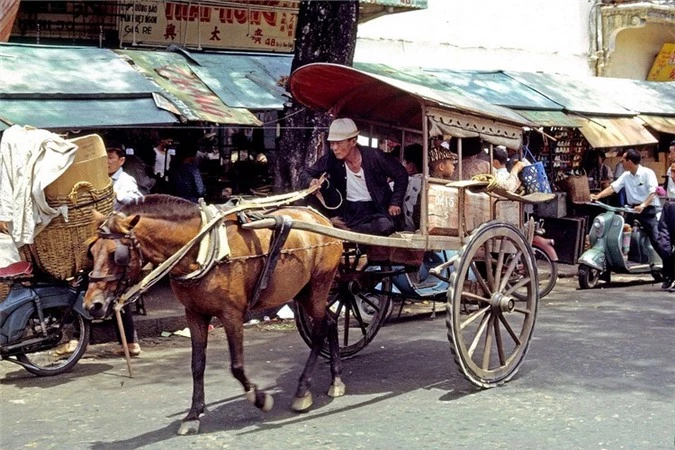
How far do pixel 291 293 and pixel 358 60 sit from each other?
8669 millimetres

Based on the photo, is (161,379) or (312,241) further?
(161,379)

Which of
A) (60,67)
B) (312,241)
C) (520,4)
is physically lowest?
(312,241)

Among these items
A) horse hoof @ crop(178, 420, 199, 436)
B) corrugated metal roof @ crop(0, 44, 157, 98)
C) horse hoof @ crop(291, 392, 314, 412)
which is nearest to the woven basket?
horse hoof @ crop(178, 420, 199, 436)

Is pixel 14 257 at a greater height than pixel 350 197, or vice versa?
pixel 350 197

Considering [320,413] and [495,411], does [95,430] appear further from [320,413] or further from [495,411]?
[495,411]

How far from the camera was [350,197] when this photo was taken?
24.9 ft

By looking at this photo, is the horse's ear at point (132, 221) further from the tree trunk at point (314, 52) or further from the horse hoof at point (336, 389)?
the tree trunk at point (314, 52)

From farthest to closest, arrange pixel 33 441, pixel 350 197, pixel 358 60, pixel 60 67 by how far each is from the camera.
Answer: pixel 358 60
pixel 60 67
pixel 350 197
pixel 33 441

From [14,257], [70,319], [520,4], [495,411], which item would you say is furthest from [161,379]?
[520,4]

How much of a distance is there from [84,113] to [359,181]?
3737 mm

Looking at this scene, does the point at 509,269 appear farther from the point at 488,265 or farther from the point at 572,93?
the point at 572,93

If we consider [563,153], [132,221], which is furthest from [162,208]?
[563,153]

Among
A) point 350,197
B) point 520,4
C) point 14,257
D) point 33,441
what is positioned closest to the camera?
point 33,441

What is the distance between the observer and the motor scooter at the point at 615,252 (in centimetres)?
1263
